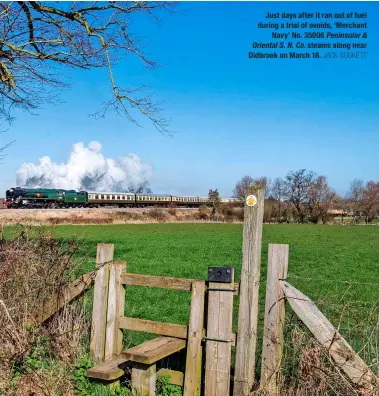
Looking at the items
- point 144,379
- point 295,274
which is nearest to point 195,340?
point 144,379

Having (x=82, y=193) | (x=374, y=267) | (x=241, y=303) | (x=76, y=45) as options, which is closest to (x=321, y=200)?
(x=82, y=193)

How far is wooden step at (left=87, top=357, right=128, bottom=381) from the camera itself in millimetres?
4590

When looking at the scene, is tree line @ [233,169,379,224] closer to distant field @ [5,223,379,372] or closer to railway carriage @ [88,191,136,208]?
railway carriage @ [88,191,136,208]

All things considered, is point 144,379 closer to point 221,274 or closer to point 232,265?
point 221,274

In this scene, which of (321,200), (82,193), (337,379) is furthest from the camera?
(321,200)

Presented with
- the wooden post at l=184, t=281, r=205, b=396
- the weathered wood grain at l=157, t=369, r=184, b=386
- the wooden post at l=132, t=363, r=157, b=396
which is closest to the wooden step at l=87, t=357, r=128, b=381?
the wooden post at l=132, t=363, r=157, b=396

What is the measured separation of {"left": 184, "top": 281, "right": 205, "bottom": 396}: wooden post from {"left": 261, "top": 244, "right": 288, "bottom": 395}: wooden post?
0.64 m

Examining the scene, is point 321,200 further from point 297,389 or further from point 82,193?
point 297,389

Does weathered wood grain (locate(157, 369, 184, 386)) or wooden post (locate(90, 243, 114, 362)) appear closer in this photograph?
weathered wood grain (locate(157, 369, 184, 386))

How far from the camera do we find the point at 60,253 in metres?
6.41

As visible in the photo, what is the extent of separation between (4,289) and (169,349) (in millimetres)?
2471

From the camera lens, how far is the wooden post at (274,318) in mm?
4605

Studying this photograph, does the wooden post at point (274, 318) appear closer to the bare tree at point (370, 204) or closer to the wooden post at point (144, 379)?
the wooden post at point (144, 379)

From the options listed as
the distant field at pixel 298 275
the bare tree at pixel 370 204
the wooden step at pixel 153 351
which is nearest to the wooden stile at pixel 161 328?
the wooden step at pixel 153 351
